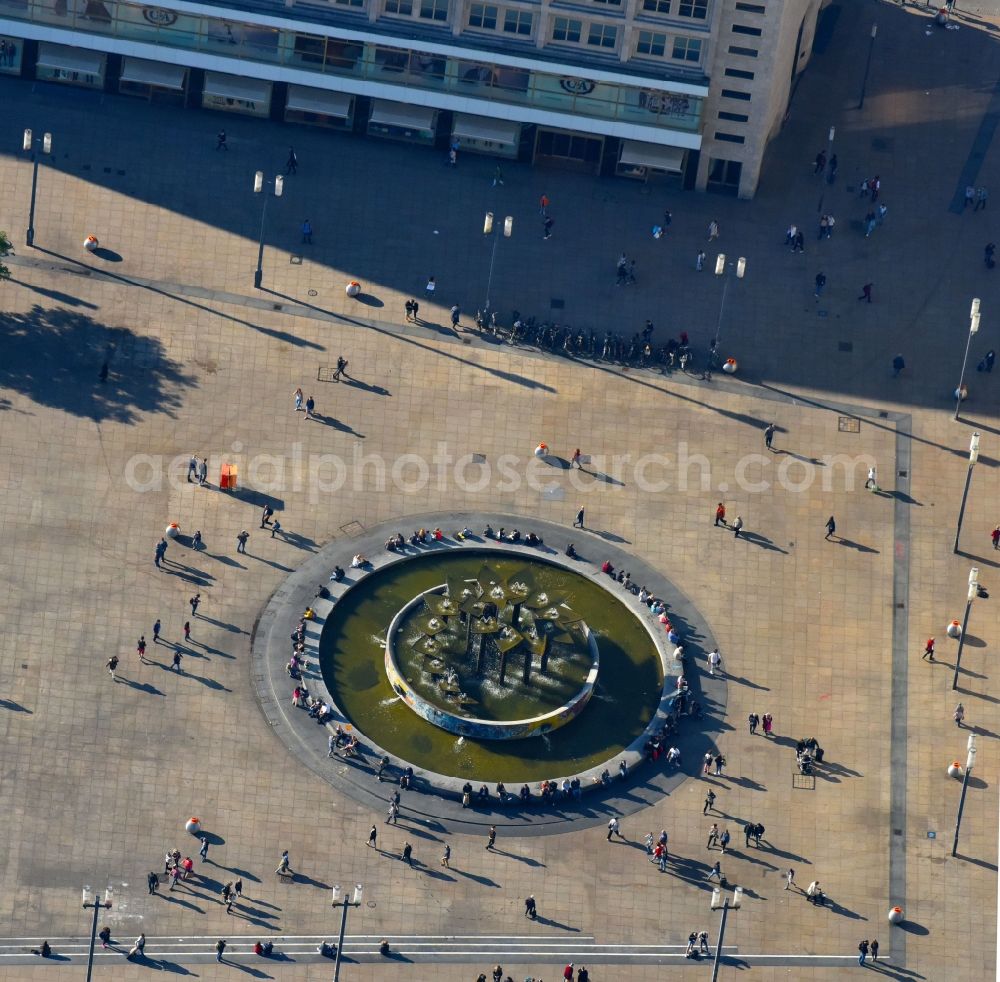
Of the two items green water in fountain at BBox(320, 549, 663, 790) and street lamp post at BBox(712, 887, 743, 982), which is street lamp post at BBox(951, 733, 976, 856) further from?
green water in fountain at BBox(320, 549, 663, 790)

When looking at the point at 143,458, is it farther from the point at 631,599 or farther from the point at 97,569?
the point at 631,599

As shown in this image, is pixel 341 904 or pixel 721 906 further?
pixel 341 904

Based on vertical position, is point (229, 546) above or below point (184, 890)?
above

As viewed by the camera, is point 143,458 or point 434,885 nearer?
point 434,885

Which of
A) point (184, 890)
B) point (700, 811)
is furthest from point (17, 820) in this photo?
point (700, 811)

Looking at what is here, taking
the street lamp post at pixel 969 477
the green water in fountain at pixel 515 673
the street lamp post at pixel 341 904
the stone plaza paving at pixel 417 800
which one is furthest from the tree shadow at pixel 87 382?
the street lamp post at pixel 969 477

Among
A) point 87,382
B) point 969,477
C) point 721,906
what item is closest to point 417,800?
point 721,906

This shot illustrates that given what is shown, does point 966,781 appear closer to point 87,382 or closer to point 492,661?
point 492,661
